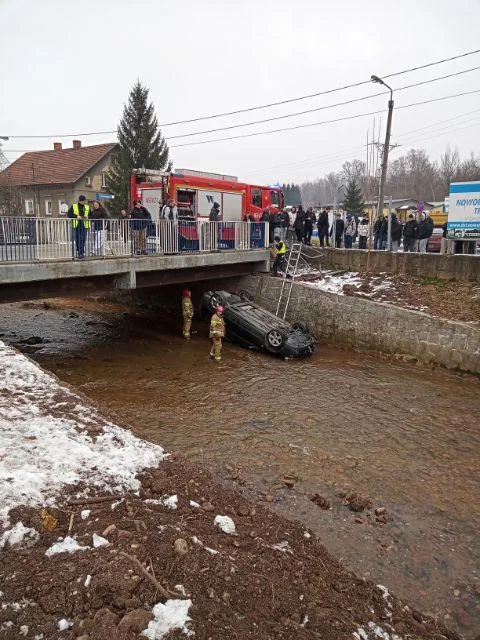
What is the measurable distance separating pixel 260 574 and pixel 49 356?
38.2 feet

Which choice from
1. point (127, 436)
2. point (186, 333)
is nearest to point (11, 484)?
point (127, 436)

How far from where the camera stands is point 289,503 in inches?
248

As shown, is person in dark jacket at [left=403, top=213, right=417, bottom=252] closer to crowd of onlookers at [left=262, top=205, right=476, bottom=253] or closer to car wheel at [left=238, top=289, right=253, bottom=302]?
crowd of onlookers at [left=262, top=205, right=476, bottom=253]

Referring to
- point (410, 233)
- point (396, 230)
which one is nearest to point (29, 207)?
point (396, 230)

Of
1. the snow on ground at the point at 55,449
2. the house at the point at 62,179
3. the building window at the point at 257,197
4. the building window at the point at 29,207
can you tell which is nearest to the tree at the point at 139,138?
the house at the point at 62,179

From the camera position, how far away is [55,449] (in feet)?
17.9

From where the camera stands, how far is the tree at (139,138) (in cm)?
3781

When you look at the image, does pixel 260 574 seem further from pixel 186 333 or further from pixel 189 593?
pixel 186 333

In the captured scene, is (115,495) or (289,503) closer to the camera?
(115,495)

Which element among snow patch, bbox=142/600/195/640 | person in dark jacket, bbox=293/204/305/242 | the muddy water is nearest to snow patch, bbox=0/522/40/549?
snow patch, bbox=142/600/195/640

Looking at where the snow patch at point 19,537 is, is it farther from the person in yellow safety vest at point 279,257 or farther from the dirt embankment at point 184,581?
the person in yellow safety vest at point 279,257

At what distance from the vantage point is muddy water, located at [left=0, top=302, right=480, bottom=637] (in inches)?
213

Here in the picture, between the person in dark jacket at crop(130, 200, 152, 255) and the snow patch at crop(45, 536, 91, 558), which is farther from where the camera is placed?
the person in dark jacket at crop(130, 200, 152, 255)

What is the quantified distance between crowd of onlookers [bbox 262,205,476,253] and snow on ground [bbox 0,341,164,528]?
560 inches
